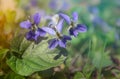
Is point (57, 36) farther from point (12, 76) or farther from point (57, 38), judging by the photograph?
point (12, 76)

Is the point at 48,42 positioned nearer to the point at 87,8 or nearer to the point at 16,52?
the point at 16,52

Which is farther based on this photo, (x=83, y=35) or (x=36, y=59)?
(x=83, y=35)

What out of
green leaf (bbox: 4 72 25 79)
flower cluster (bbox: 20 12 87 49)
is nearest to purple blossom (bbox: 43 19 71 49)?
flower cluster (bbox: 20 12 87 49)

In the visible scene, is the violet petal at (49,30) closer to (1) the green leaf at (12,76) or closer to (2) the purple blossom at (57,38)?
(2) the purple blossom at (57,38)

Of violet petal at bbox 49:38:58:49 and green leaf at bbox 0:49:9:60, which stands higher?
violet petal at bbox 49:38:58:49

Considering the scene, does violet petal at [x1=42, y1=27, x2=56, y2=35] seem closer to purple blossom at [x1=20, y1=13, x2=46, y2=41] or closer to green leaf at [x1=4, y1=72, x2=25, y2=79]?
purple blossom at [x1=20, y1=13, x2=46, y2=41]

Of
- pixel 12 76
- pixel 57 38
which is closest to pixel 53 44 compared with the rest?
pixel 57 38

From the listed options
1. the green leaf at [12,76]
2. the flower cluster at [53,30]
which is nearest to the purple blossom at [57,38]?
the flower cluster at [53,30]

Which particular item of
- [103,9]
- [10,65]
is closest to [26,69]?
[10,65]
